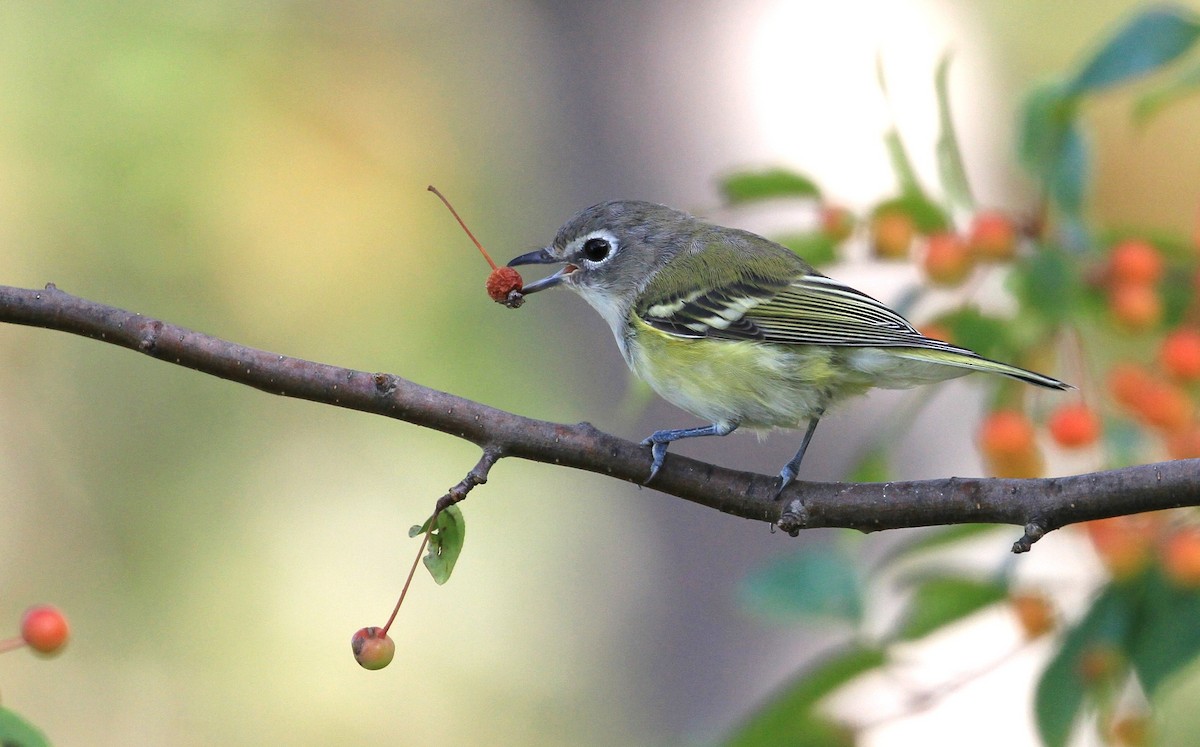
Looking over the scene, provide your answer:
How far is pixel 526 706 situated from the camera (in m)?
6.94

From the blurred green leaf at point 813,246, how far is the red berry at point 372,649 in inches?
62.0

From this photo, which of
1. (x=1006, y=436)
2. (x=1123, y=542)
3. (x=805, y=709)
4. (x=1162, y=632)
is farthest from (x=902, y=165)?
(x=805, y=709)

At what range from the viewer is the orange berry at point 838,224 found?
3.18 metres

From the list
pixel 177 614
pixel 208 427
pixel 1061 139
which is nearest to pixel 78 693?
pixel 177 614

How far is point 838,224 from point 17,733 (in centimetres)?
237

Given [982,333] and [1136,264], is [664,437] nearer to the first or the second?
[982,333]

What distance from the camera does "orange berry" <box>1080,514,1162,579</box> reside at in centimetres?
271

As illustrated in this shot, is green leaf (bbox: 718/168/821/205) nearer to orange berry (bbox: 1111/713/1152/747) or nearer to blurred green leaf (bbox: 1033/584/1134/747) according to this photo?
blurred green leaf (bbox: 1033/584/1134/747)

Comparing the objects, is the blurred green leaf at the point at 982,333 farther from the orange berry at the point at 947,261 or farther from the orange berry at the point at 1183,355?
the orange berry at the point at 1183,355

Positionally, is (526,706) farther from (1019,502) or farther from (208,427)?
(1019,502)

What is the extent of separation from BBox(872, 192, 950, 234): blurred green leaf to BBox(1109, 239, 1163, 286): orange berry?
45 cm

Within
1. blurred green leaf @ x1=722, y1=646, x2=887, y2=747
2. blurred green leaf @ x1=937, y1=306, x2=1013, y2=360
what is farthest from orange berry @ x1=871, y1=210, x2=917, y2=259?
blurred green leaf @ x1=722, y1=646, x2=887, y2=747

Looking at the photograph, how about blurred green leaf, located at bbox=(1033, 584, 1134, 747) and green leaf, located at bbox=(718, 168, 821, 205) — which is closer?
blurred green leaf, located at bbox=(1033, 584, 1134, 747)

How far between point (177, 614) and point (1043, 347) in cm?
512
